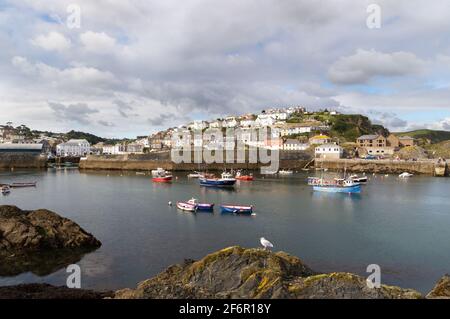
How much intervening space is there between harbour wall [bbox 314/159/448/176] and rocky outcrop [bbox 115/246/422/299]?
58012 mm

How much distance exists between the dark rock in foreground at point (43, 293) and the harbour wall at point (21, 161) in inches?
2987

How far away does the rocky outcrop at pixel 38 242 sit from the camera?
16094mm

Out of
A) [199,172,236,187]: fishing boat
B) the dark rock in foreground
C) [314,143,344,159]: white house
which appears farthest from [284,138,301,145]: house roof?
the dark rock in foreground

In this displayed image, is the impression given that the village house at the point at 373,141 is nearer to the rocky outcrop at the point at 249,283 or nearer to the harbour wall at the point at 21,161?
the harbour wall at the point at 21,161

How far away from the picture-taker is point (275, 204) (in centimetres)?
3269

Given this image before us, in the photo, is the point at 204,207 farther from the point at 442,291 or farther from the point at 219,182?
the point at 442,291

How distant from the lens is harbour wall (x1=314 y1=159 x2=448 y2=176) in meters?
64.1

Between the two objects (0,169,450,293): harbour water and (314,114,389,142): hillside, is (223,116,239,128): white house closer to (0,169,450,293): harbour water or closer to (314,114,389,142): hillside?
(314,114,389,142): hillside

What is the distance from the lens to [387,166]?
68.7 metres
